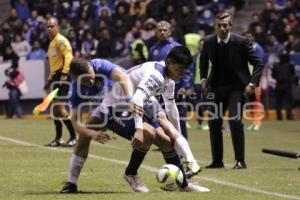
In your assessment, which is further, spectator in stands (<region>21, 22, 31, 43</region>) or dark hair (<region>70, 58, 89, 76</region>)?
spectator in stands (<region>21, 22, 31, 43</region>)

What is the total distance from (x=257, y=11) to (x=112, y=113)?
856 inches

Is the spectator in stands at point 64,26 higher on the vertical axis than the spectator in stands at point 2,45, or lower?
higher

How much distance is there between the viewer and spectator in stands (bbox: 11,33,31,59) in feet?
105

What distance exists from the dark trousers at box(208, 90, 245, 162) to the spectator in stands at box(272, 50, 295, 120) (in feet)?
43.8

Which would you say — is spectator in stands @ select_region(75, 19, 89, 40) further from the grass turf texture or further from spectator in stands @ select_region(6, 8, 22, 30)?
the grass turf texture

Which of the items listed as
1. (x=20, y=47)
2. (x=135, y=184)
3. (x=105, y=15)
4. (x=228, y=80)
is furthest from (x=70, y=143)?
(x=20, y=47)

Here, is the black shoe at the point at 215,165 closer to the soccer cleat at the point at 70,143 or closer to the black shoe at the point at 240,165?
the black shoe at the point at 240,165

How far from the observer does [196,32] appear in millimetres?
28984

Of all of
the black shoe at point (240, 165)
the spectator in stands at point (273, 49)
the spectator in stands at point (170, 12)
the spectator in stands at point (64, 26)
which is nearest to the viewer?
the black shoe at point (240, 165)

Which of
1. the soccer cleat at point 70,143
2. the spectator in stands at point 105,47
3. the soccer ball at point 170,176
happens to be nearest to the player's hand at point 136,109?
the soccer ball at point 170,176

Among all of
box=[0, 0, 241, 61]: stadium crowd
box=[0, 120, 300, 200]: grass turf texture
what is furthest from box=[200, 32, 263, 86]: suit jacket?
box=[0, 0, 241, 61]: stadium crowd

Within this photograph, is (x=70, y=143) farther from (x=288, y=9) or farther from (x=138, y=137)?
(x=288, y=9)

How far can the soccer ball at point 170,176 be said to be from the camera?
11133mm

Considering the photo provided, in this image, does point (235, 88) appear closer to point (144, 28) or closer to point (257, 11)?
point (144, 28)
